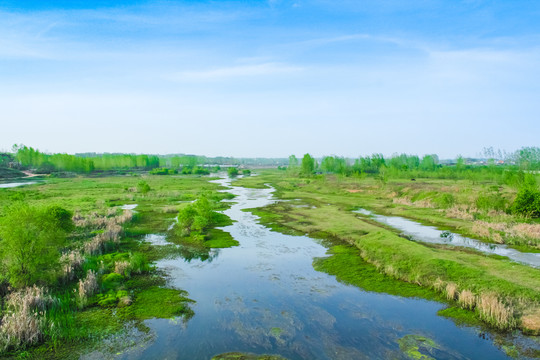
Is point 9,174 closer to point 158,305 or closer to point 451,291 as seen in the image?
point 158,305

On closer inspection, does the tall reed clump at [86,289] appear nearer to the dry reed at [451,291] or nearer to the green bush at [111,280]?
the green bush at [111,280]

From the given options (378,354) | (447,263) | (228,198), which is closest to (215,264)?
(378,354)

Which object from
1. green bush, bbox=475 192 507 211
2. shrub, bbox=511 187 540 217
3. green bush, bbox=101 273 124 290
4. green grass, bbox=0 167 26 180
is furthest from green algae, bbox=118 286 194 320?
green grass, bbox=0 167 26 180

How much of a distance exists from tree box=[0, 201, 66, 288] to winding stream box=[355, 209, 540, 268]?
3803cm

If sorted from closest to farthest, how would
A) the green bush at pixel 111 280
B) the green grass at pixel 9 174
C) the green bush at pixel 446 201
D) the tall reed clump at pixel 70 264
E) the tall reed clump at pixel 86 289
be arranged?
1. the tall reed clump at pixel 86 289
2. the green bush at pixel 111 280
3. the tall reed clump at pixel 70 264
4. the green bush at pixel 446 201
5. the green grass at pixel 9 174

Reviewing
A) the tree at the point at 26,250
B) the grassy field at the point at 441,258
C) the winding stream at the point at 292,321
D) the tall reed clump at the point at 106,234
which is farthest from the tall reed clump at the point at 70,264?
the grassy field at the point at 441,258

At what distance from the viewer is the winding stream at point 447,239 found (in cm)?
3353

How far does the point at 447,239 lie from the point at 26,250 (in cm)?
4356

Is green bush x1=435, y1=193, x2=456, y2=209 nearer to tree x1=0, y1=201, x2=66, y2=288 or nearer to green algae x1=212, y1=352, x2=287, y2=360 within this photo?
green algae x1=212, y1=352, x2=287, y2=360

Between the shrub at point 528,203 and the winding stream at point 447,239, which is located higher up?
the shrub at point 528,203

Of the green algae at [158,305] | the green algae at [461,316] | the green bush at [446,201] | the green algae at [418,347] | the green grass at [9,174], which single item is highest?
the green grass at [9,174]

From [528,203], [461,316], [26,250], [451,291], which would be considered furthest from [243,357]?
[528,203]

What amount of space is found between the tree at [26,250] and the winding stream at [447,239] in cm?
3803

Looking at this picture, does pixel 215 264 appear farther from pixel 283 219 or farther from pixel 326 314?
pixel 283 219
